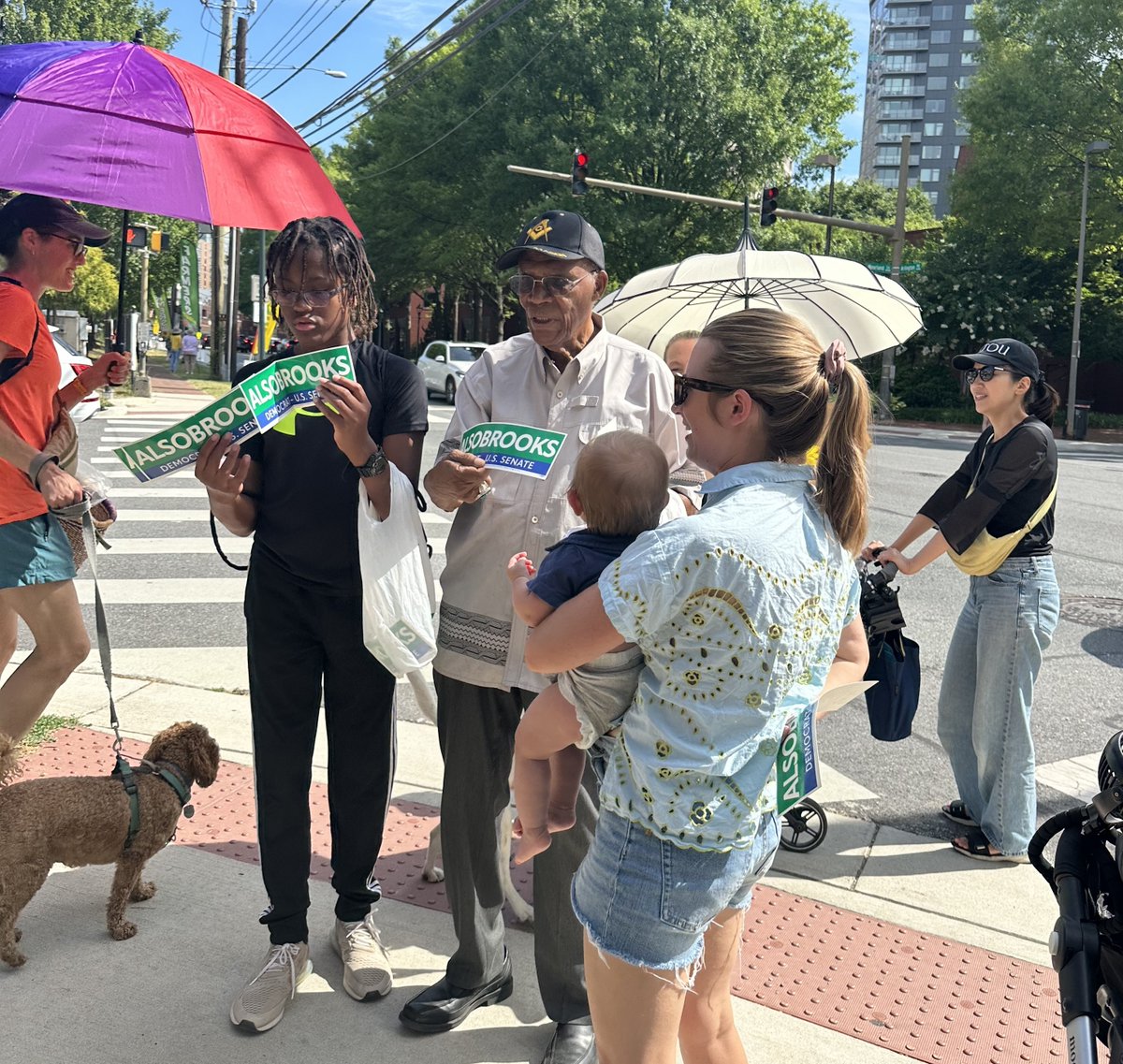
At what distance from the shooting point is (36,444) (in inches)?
145

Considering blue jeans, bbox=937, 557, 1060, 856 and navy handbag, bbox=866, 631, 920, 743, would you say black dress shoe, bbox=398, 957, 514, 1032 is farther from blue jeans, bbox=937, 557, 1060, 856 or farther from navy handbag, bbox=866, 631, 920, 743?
blue jeans, bbox=937, 557, 1060, 856

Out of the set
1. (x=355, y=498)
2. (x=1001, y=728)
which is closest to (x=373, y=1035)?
(x=355, y=498)

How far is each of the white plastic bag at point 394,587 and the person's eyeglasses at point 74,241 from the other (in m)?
1.57

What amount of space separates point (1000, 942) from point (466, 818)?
74.3 inches

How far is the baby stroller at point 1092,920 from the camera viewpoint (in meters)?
1.96

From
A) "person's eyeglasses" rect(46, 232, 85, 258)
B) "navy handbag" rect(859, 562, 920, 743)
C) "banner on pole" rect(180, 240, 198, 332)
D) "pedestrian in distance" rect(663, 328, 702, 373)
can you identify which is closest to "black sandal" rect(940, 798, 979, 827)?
"navy handbag" rect(859, 562, 920, 743)

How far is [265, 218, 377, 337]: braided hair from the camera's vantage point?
2918 mm

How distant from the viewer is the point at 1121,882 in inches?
83.3

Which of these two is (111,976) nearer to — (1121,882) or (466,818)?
(466,818)

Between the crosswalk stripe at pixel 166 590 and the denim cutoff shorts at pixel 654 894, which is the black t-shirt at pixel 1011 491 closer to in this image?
the denim cutoff shorts at pixel 654 894

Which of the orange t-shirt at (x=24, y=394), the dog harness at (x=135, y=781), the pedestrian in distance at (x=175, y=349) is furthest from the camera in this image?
the pedestrian in distance at (x=175, y=349)

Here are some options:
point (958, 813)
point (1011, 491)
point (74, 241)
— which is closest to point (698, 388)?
point (1011, 491)

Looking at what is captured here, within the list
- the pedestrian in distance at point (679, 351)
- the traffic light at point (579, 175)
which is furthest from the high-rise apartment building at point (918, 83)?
the pedestrian in distance at point (679, 351)

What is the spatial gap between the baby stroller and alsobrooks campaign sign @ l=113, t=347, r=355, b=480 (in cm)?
190
